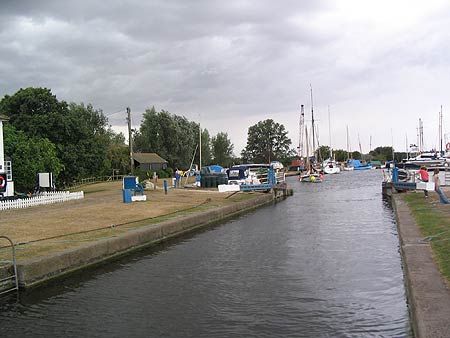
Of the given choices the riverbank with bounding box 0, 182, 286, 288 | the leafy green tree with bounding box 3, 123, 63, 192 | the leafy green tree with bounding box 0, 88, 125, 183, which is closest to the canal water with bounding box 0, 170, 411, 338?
the riverbank with bounding box 0, 182, 286, 288

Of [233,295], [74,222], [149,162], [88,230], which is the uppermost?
[149,162]

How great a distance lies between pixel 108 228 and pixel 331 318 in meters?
11.2

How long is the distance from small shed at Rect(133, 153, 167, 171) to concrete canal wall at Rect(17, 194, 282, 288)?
55.2m

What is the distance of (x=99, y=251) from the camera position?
48.2ft

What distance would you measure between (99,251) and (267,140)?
140 m

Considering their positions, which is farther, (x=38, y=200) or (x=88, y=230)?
(x=38, y=200)

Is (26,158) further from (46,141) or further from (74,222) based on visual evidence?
(74,222)

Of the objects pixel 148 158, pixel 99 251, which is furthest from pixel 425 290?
pixel 148 158

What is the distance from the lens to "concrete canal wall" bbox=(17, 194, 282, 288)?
472 inches

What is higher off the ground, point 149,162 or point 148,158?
point 148,158

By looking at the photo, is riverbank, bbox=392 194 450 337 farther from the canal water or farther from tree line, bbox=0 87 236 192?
tree line, bbox=0 87 236 192

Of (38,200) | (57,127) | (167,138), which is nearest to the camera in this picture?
(38,200)

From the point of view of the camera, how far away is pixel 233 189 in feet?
108

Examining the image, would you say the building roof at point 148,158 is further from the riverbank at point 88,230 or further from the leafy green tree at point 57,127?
the riverbank at point 88,230
